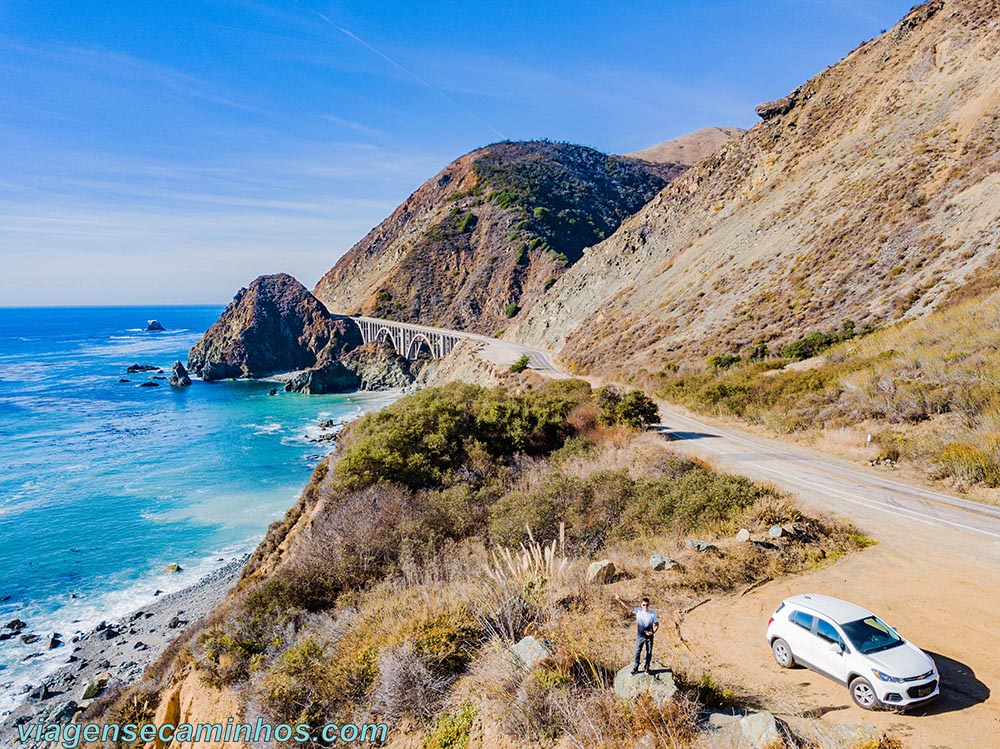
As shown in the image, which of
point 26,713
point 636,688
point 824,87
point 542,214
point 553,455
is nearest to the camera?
point 636,688

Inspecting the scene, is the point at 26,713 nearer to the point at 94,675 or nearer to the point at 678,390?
the point at 94,675

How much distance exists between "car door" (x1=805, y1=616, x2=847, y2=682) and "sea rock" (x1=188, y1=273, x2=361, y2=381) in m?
82.1

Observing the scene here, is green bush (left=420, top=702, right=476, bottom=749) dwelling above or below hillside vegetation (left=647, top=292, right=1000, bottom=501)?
below

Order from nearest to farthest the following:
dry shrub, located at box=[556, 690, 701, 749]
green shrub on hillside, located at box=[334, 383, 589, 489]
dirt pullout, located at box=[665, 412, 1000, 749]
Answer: dry shrub, located at box=[556, 690, 701, 749]
dirt pullout, located at box=[665, 412, 1000, 749]
green shrub on hillside, located at box=[334, 383, 589, 489]

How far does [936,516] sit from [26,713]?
26.6m

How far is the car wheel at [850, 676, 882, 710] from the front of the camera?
6223 millimetres

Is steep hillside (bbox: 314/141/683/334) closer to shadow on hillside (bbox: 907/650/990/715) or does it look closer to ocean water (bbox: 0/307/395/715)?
ocean water (bbox: 0/307/395/715)

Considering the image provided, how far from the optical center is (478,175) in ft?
362

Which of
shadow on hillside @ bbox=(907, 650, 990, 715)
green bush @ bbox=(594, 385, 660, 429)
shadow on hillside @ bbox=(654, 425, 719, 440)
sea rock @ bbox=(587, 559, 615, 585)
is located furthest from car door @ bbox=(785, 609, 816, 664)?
shadow on hillside @ bbox=(654, 425, 719, 440)

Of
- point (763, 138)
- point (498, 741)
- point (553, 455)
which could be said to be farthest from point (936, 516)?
point (763, 138)

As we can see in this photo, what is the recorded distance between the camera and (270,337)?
90.6 m

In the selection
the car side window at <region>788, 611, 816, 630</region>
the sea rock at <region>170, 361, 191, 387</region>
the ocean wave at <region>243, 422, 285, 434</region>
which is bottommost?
the ocean wave at <region>243, 422, 285, 434</region>

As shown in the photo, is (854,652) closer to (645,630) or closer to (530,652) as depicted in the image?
(645,630)

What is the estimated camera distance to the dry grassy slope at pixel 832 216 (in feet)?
96.8
